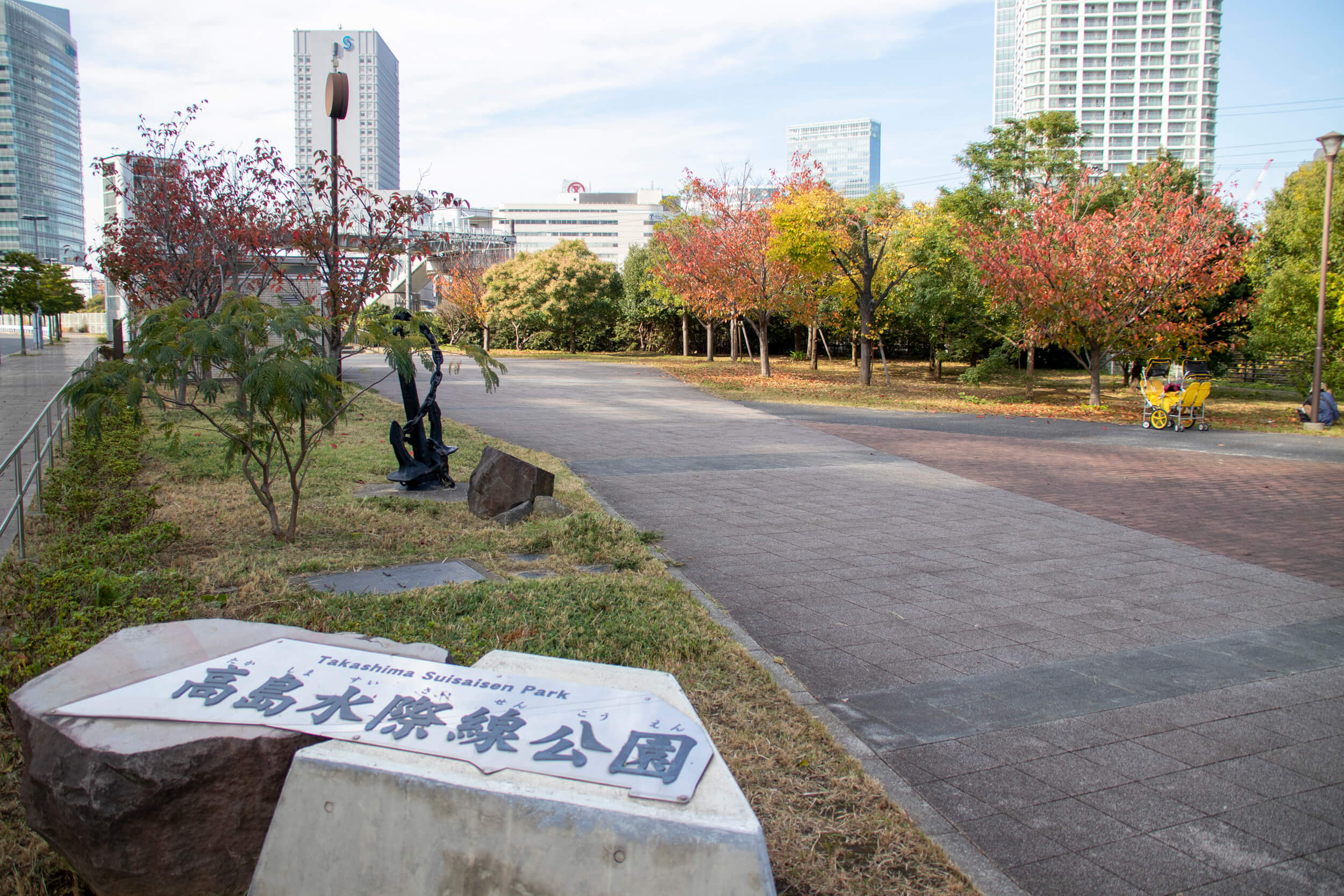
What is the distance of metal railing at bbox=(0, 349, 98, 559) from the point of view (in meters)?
5.88

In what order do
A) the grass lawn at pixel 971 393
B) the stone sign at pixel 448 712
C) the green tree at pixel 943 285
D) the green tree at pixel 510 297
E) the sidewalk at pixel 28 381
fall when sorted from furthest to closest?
the green tree at pixel 510 297, the green tree at pixel 943 285, the grass lawn at pixel 971 393, the sidewalk at pixel 28 381, the stone sign at pixel 448 712

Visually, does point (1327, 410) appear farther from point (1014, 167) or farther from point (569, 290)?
point (569, 290)

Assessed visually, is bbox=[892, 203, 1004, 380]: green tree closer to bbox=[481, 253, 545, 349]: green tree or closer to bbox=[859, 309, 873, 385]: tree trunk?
bbox=[859, 309, 873, 385]: tree trunk

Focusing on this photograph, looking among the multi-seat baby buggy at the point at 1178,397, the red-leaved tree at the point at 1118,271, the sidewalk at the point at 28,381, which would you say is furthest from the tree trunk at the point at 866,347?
the sidewalk at the point at 28,381

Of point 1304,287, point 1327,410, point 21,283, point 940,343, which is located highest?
point 21,283

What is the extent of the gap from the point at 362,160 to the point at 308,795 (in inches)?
8521

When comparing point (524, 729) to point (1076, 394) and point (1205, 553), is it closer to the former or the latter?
point (1205, 553)

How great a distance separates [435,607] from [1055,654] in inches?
132

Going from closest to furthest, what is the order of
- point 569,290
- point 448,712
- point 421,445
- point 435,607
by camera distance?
1. point 448,712
2. point 435,607
3. point 421,445
4. point 569,290

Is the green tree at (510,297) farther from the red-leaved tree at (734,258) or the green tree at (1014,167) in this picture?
the green tree at (1014,167)

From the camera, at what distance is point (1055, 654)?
4.76m

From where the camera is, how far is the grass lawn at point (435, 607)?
290cm

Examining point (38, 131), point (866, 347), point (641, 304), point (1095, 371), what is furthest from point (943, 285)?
point (38, 131)

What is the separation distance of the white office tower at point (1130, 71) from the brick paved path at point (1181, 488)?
442ft
